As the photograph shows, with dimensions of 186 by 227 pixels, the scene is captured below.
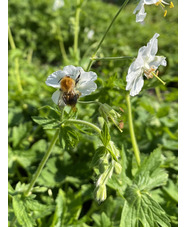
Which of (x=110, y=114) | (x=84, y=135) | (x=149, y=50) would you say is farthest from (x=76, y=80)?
(x=84, y=135)

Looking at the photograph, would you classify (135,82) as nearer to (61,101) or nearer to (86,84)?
(86,84)

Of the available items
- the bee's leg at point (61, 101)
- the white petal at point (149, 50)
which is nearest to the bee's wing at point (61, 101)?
the bee's leg at point (61, 101)

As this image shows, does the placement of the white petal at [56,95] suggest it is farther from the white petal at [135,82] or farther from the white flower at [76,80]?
the white petal at [135,82]

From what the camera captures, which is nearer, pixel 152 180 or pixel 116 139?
pixel 152 180

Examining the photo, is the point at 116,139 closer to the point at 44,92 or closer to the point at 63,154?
the point at 63,154

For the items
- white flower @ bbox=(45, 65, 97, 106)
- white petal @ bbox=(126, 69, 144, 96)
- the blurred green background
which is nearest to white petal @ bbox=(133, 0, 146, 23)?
the blurred green background

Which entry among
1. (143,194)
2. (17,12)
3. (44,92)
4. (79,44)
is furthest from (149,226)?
(17,12)

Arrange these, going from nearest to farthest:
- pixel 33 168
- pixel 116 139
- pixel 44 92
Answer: pixel 116 139 < pixel 33 168 < pixel 44 92

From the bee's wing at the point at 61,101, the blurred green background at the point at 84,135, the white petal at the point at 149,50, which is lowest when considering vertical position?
the blurred green background at the point at 84,135
